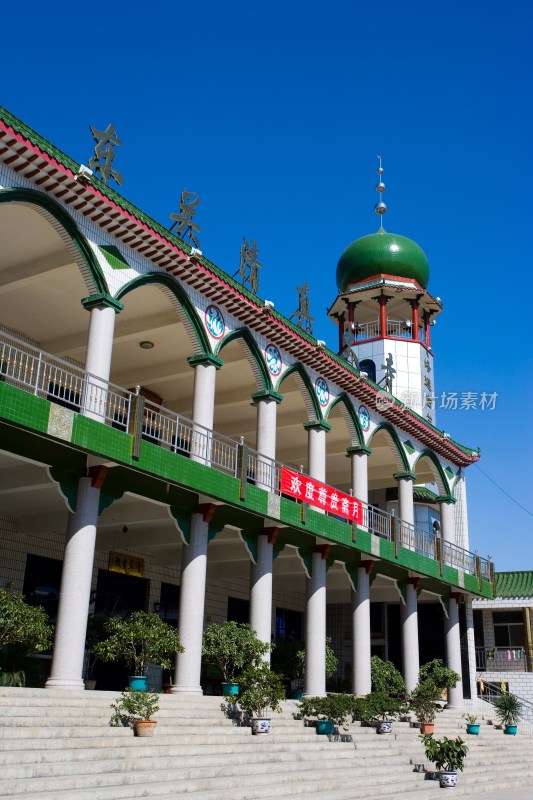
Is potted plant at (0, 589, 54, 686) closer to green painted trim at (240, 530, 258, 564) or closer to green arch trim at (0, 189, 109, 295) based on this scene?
green painted trim at (240, 530, 258, 564)

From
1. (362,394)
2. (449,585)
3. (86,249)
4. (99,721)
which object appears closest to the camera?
(99,721)

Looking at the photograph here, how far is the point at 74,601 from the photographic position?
547 inches

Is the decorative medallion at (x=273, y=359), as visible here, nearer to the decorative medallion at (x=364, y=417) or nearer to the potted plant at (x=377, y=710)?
the decorative medallion at (x=364, y=417)

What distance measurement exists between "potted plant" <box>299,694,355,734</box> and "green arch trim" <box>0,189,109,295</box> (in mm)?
9563

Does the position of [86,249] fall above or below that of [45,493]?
above

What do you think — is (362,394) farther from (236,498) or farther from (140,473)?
(140,473)

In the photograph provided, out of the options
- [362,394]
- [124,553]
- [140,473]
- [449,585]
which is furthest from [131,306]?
[449,585]

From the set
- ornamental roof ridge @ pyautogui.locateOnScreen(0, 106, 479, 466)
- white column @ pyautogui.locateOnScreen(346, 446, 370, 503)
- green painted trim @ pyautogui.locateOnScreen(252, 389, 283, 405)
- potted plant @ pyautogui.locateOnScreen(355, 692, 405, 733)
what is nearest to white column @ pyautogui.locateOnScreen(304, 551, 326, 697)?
potted plant @ pyautogui.locateOnScreen(355, 692, 405, 733)

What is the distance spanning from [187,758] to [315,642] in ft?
28.4

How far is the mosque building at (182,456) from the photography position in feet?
47.8

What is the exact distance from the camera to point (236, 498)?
17625 millimetres

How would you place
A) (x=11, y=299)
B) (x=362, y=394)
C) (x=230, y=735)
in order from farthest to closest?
(x=362, y=394)
(x=11, y=299)
(x=230, y=735)

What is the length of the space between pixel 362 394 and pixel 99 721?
45.6 ft

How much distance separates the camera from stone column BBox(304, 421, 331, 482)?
21.9 m
